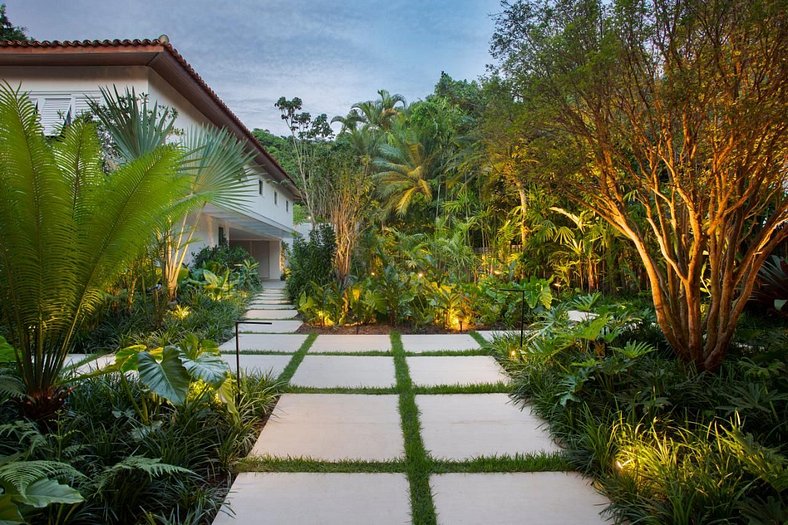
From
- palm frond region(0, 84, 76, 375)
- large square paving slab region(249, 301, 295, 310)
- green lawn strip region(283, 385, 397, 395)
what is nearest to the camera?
palm frond region(0, 84, 76, 375)

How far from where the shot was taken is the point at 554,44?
3379 mm

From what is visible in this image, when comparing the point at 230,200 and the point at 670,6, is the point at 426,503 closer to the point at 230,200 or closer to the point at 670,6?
the point at 670,6

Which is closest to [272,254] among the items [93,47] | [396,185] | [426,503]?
[396,185]

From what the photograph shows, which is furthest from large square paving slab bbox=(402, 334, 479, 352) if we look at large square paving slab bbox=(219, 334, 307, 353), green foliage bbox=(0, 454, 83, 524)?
green foliage bbox=(0, 454, 83, 524)

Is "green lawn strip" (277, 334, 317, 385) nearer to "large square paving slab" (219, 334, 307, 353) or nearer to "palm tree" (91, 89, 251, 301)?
"large square paving slab" (219, 334, 307, 353)

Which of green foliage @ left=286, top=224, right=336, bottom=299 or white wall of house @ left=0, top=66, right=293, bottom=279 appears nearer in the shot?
white wall of house @ left=0, top=66, right=293, bottom=279

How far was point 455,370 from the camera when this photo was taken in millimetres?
4645

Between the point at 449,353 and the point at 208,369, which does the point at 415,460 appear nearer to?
the point at 208,369

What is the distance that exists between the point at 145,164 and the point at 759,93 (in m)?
4.33

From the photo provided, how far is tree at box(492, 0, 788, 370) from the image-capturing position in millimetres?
2873

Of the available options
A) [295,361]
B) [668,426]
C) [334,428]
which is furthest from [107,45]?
[668,426]

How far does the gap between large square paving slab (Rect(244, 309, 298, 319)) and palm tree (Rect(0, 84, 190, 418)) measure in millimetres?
5188

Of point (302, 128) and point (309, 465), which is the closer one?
point (309, 465)

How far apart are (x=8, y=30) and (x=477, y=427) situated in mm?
18107
